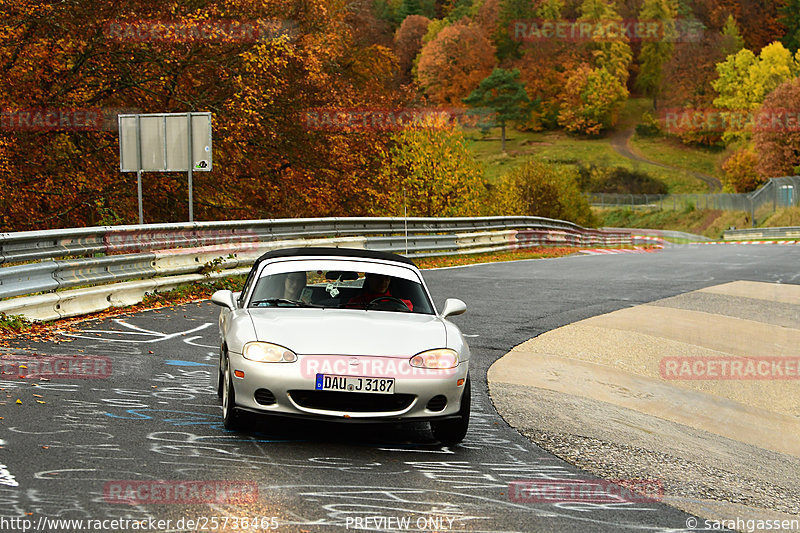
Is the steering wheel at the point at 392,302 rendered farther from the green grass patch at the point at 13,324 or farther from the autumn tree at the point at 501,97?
the autumn tree at the point at 501,97

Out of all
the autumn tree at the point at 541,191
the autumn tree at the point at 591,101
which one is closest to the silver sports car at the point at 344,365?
the autumn tree at the point at 541,191

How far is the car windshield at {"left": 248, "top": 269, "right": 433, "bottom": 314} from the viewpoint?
768 centimetres

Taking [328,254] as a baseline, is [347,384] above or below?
below

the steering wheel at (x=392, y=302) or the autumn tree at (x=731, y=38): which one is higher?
the autumn tree at (x=731, y=38)

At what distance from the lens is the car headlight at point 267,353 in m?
6.48

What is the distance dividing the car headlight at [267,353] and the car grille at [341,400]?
0.79ft

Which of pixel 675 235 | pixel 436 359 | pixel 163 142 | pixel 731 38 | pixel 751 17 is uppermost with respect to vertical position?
pixel 751 17

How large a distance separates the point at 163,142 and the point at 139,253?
4240mm

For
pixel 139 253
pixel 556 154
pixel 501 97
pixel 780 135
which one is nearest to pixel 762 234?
pixel 780 135

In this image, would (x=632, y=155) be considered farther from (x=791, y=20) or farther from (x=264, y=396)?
(x=264, y=396)

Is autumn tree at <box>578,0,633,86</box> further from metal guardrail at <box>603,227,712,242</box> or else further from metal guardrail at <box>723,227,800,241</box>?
metal guardrail at <box>723,227,800,241</box>

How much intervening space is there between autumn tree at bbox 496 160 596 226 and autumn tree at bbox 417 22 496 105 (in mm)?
90812

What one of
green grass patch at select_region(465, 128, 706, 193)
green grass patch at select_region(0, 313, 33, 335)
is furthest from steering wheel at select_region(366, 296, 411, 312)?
green grass patch at select_region(465, 128, 706, 193)

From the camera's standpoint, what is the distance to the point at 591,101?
14612 centimetres
